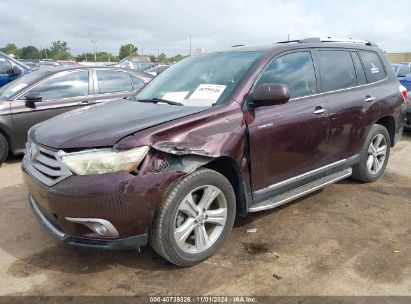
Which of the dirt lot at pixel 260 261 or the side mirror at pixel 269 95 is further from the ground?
the side mirror at pixel 269 95

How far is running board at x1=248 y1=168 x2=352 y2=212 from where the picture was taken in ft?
11.8

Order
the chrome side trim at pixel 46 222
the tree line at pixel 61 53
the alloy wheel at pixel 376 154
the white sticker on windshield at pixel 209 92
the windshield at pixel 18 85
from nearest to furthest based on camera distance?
the chrome side trim at pixel 46 222
the white sticker on windshield at pixel 209 92
the alloy wheel at pixel 376 154
the windshield at pixel 18 85
the tree line at pixel 61 53

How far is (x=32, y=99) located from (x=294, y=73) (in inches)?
163

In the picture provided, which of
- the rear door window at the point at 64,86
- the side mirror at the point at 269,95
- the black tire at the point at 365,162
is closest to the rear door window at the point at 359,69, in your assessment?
the black tire at the point at 365,162

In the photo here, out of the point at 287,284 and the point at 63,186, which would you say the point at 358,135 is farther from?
the point at 63,186

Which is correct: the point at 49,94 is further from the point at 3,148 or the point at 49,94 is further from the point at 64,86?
the point at 3,148

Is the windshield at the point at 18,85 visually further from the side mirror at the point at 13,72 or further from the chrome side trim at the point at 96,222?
the chrome side trim at the point at 96,222

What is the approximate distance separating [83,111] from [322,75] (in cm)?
249

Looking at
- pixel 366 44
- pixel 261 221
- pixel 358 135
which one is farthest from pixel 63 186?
pixel 366 44

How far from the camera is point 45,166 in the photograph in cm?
308

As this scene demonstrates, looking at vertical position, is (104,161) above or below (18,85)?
below

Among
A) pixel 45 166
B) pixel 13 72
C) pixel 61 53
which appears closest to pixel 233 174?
pixel 45 166

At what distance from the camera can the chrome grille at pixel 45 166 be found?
9.42 ft

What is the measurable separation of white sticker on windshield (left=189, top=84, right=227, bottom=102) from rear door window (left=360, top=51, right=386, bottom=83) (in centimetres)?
230
